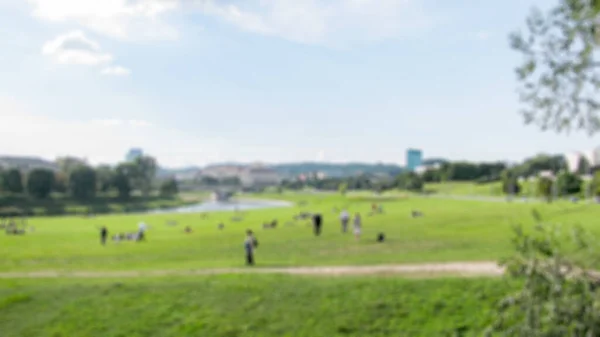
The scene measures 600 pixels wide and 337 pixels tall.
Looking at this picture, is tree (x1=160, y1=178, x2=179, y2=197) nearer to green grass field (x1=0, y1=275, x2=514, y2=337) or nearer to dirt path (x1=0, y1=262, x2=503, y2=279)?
dirt path (x1=0, y1=262, x2=503, y2=279)

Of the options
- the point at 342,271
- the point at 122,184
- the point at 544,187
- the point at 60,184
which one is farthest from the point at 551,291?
the point at 122,184

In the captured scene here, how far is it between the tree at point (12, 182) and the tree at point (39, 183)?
2589 mm

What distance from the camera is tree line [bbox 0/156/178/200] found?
440 ft

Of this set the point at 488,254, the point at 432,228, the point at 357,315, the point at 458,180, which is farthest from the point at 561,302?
the point at 458,180

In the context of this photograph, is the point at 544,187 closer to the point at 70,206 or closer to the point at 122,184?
the point at 70,206

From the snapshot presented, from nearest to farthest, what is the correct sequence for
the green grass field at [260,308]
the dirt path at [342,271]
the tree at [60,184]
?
the green grass field at [260,308] < the dirt path at [342,271] < the tree at [60,184]

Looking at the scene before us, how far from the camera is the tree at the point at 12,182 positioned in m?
134

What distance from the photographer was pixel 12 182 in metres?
134

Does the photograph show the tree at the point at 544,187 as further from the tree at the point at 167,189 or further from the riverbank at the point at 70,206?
the tree at the point at 167,189

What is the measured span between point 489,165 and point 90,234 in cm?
14539

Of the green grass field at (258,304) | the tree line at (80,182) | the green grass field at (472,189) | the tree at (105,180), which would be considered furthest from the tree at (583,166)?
the green grass field at (258,304)

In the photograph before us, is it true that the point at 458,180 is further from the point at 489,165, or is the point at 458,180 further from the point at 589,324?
the point at 589,324

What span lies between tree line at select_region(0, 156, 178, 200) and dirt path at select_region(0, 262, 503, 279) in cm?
12063

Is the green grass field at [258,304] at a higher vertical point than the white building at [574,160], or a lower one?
lower
